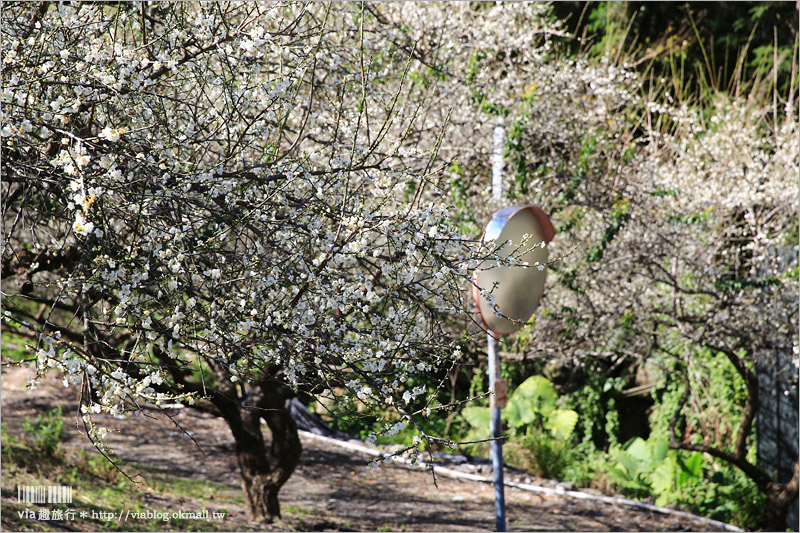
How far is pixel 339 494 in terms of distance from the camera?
7043 millimetres

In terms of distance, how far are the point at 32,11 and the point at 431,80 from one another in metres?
3.90

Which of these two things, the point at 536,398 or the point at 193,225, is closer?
the point at 193,225

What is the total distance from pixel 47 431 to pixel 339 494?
8.77 ft

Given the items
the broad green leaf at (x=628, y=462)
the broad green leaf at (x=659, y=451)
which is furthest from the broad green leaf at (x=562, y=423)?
the broad green leaf at (x=659, y=451)

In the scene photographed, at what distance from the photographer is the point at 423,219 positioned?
10.2 feet

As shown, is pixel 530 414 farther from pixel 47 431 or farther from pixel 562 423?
pixel 47 431

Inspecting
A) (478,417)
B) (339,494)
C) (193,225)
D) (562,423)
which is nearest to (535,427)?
(562,423)

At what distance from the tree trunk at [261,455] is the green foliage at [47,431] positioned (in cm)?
194

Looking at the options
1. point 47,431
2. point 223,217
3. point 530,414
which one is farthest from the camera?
point 530,414

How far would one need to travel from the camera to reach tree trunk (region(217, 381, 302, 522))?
216 inches

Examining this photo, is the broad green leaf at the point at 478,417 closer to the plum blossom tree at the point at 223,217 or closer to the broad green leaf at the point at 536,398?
the broad green leaf at the point at 536,398

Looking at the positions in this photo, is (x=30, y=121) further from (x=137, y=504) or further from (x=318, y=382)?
(x=137, y=504)

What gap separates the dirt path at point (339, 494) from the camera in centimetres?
624

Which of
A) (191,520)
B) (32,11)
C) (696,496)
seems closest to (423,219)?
(32,11)
